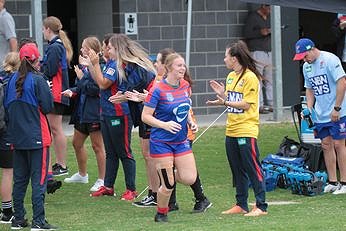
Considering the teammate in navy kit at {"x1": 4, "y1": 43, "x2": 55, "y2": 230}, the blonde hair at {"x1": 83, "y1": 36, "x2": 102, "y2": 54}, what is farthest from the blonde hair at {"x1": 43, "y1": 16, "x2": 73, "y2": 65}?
the teammate in navy kit at {"x1": 4, "y1": 43, "x2": 55, "y2": 230}

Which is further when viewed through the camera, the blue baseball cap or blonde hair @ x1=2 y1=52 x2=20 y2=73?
the blue baseball cap

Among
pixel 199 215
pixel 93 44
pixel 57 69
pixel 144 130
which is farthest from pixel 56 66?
pixel 199 215

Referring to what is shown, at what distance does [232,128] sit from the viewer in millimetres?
9750

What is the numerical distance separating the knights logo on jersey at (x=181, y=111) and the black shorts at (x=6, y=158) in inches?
66.0

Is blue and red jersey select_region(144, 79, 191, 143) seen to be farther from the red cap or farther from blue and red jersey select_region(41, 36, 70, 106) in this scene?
blue and red jersey select_region(41, 36, 70, 106)

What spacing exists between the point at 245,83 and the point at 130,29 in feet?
25.5

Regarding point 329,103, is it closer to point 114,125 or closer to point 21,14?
point 114,125

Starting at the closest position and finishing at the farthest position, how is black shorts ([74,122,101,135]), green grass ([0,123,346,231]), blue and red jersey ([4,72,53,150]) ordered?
1. green grass ([0,123,346,231])
2. blue and red jersey ([4,72,53,150])
3. black shorts ([74,122,101,135])

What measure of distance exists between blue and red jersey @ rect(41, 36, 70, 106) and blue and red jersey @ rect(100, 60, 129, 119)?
1330mm

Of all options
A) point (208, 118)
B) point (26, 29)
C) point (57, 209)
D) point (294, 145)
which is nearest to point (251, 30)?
point (208, 118)

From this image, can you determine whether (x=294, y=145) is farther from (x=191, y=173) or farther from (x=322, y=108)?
(x=191, y=173)

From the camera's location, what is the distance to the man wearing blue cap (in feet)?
36.8

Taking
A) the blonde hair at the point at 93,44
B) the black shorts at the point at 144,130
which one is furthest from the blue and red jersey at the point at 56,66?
the black shorts at the point at 144,130

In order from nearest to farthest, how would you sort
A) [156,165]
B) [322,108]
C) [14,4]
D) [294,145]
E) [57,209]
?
[156,165] < [57,209] < [322,108] < [294,145] < [14,4]
